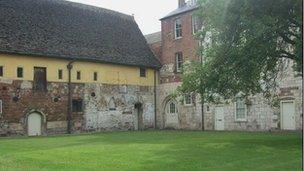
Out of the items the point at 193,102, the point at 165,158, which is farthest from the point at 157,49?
the point at 165,158

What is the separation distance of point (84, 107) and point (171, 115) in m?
7.84

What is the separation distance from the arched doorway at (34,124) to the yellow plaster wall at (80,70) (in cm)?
252

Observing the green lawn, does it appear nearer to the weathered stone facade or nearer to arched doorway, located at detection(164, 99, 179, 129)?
the weathered stone facade

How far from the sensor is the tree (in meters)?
18.2

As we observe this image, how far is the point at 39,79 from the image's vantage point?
105 feet

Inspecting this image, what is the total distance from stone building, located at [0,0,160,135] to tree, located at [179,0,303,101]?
13545 millimetres

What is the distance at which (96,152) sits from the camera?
1723cm

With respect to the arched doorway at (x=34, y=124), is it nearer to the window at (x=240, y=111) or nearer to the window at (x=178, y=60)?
the window at (x=178, y=60)

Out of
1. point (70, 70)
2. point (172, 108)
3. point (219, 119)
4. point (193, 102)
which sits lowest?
point (219, 119)

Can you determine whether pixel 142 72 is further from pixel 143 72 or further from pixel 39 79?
pixel 39 79

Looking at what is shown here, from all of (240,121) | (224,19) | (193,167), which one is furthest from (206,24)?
(240,121)

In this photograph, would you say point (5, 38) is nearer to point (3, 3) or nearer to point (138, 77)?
point (3, 3)

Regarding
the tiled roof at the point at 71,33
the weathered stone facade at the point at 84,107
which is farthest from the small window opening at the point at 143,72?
the weathered stone facade at the point at 84,107

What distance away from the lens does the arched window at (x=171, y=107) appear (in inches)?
1510
